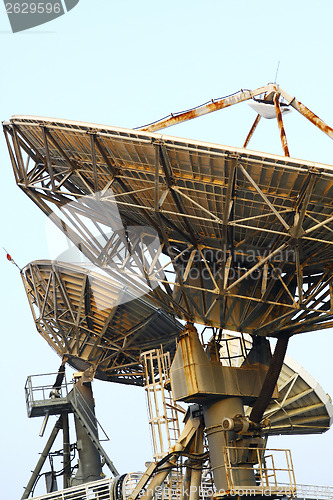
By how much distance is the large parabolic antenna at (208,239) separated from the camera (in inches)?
1107

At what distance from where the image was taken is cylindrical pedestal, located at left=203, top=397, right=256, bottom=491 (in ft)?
105

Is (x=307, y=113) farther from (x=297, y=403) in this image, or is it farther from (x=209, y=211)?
(x=297, y=403)

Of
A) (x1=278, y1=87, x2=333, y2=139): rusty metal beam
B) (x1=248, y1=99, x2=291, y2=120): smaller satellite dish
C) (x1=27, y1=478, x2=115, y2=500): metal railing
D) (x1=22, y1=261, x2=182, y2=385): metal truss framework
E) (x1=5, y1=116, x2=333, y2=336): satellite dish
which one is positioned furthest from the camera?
Result: (x1=22, y1=261, x2=182, y2=385): metal truss framework

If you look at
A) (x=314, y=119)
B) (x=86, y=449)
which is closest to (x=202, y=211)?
(x=314, y=119)

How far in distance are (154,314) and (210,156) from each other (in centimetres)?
1953

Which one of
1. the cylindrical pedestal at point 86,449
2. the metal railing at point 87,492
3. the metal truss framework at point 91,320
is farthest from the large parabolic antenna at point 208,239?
the cylindrical pedestal at point 86,449

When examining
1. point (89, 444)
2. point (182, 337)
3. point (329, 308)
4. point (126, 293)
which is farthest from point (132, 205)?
point (89, 444)

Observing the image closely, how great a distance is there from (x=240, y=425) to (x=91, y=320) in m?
15.9

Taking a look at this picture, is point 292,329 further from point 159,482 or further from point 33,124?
point 33,124

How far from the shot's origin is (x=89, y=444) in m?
46.1

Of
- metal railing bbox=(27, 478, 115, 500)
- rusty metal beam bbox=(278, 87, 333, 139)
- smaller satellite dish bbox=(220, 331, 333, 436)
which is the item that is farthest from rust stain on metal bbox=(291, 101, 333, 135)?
metal railing bbox=(27, 478, 115, 500)

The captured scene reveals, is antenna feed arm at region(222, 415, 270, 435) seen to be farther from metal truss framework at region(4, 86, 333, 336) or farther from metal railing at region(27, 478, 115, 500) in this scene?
metal railing at region(27, 478, 115, 500)

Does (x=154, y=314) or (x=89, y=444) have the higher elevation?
(x=154, y=314)

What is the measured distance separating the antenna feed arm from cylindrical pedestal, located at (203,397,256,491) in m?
0.35
